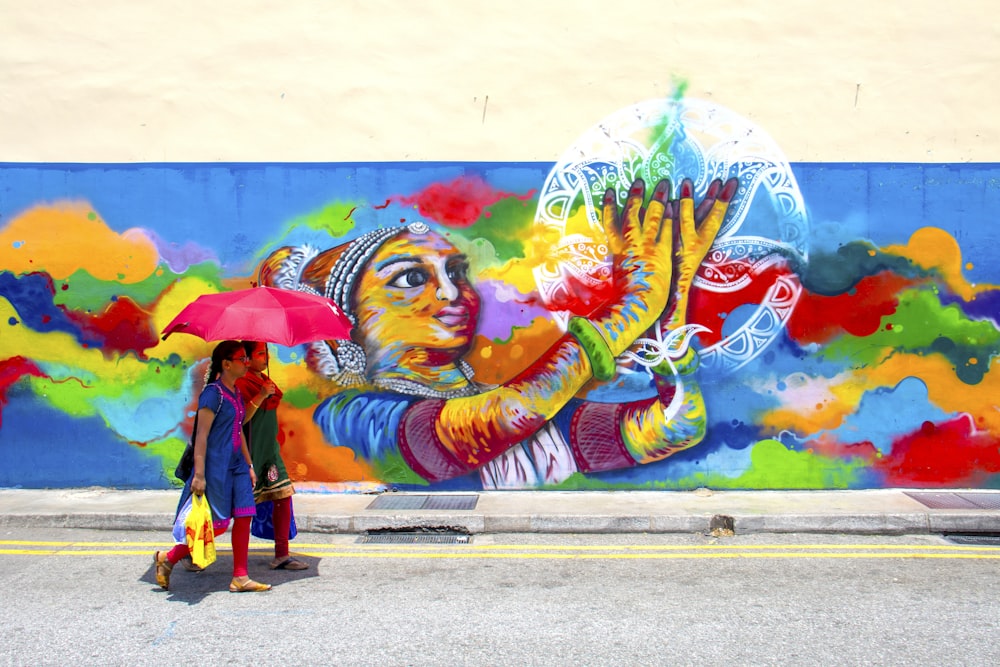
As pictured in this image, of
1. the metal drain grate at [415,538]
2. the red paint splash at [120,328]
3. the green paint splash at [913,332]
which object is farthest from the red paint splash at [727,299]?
the red paint splash at [120,328]

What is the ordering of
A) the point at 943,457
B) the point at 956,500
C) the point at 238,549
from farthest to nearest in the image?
the point at 943,457 → the point at 956,500 → the point at 238,549

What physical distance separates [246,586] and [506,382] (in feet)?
10.8

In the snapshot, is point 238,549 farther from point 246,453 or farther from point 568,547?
point 568,547

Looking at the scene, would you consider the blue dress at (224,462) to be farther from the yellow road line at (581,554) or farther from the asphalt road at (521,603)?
the yellow road line at (581,554)

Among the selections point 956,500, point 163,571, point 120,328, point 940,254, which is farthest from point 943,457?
point 120,328

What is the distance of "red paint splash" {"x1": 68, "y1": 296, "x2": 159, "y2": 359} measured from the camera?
27.3 feet

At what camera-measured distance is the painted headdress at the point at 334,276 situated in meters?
8.22

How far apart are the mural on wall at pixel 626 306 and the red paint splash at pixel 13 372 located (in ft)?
4.22

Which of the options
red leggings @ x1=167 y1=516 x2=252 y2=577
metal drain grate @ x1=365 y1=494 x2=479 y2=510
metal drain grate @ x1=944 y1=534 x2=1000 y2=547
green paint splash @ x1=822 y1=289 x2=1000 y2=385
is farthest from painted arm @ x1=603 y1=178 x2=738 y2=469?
red leggings @ x1=167 y1=516 x2=252 y2=577

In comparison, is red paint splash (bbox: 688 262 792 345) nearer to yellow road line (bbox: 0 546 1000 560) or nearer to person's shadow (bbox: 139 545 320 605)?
yellow road line (bbox: 0 546 1000 560)

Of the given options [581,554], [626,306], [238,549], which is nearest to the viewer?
[238,549]

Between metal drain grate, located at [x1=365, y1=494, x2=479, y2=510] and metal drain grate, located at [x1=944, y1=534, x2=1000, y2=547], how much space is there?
3.92m

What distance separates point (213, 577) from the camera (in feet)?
19.8
